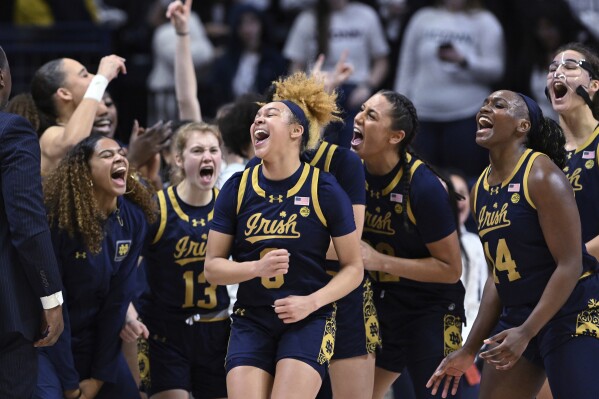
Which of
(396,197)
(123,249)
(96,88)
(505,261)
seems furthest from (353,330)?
(96,88)

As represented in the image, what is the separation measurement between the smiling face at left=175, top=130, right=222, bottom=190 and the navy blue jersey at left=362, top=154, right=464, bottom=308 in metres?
0.87

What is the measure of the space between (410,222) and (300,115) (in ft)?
2.87

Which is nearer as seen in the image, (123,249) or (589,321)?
(589,321)

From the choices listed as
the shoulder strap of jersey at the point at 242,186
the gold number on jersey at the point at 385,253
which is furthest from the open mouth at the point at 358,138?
the shoulder strap of jersey at the point at 242,186

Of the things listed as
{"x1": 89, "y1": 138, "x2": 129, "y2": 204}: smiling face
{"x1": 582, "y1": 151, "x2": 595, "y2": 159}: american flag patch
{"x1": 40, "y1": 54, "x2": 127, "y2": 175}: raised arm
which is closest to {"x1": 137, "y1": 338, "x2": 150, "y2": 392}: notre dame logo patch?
{"x1": 89, "y1": 138, "x2": 129, "y2": 204}: smiling face

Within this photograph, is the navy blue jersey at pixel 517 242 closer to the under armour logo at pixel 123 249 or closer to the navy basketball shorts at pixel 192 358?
the navy basketball shorts at pixel 192 358

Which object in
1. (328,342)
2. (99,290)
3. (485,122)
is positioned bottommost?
(328,342)

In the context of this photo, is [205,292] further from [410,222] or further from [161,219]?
[410,222]

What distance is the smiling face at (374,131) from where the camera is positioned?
5578 mm

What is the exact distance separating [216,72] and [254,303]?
210 inches

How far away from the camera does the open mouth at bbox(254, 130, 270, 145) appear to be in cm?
500

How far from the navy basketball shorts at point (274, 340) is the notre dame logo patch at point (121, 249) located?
0.96 m

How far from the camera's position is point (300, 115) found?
509cm

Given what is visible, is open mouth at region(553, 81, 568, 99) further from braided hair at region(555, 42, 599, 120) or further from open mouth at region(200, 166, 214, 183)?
open mouth at region(200, 166, 214, 183)
